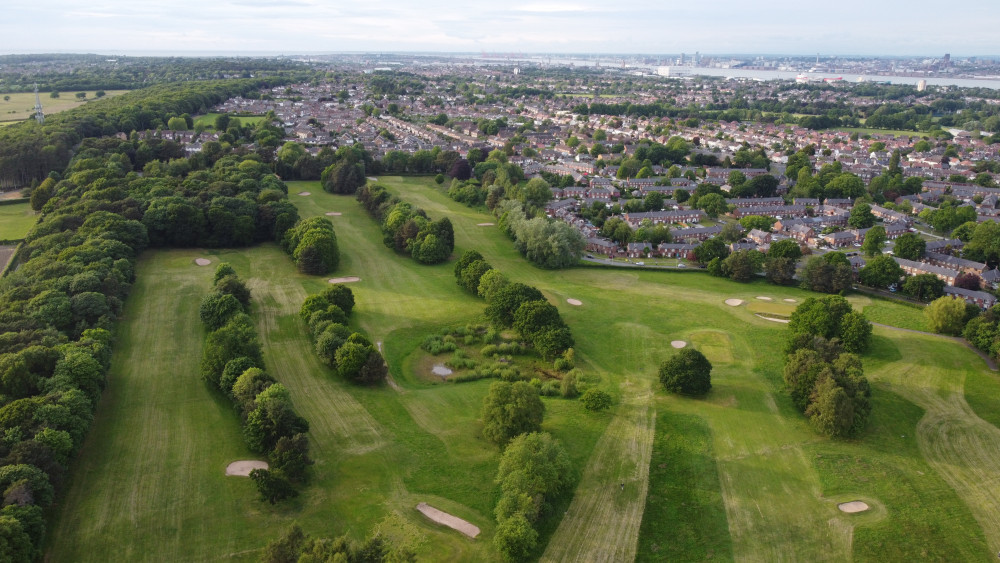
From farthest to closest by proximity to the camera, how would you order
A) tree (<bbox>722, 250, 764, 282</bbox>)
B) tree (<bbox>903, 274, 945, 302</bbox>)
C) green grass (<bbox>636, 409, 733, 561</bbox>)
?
tree (<bbox>722, 250, 764, 282</bbox>) < tree (<bbox>903, 274, 945, 302</bbox>) < green grass (<bbox>636, 409, 733, 561</bbox>)

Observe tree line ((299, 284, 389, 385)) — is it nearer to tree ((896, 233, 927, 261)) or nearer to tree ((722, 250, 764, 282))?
tree ((722, 250, 764, 282))

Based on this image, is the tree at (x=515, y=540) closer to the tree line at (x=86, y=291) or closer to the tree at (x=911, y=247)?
the tree line at (x=86, y=291)

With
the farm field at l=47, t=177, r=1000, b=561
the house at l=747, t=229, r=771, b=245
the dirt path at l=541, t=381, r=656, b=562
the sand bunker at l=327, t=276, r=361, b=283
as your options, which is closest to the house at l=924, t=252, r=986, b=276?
the house at l=747, t=229, r=771, b=245

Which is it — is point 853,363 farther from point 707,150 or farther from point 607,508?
point 707,150

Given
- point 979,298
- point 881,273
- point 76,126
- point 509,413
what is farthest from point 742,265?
point 76,126

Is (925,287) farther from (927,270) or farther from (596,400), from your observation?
(596,400)

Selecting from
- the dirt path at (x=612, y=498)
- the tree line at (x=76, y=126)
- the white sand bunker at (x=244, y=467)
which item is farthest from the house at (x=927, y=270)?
the tree line at (x=76, y=126)

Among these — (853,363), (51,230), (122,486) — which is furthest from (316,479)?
(51,230)
